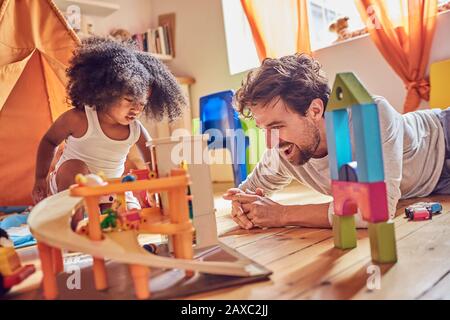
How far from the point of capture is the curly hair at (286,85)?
1197 mm

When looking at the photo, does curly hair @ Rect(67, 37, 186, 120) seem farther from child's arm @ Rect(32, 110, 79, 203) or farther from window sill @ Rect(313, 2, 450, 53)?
→ window sill @ Rect(313, 2, 450, 53)

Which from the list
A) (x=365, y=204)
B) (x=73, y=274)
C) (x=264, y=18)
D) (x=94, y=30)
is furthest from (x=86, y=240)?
(x=94, y=30)

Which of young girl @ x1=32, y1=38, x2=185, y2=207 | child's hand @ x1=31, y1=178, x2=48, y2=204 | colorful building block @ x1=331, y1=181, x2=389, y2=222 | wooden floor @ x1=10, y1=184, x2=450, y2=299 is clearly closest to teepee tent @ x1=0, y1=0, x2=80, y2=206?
young girl @ x1=32, y1=38, x2=185, y2=207

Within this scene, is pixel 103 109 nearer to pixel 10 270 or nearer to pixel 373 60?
pixel 10 270

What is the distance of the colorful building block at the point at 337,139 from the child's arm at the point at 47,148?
846 millimetres

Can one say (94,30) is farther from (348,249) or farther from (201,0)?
(348,249)

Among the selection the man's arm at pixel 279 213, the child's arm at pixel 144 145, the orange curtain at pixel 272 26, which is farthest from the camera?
the orange curtain at pixel 272 26

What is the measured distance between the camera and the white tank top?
1.38m

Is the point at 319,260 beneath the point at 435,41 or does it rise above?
beneath

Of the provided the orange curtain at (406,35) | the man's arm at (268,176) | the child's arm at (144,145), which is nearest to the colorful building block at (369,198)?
the man's arm at (268,176)

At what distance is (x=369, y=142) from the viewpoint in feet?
2.47

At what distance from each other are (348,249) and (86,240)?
52 cm

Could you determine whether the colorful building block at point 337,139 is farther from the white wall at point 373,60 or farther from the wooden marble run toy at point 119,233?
the white wall at point 373,60
